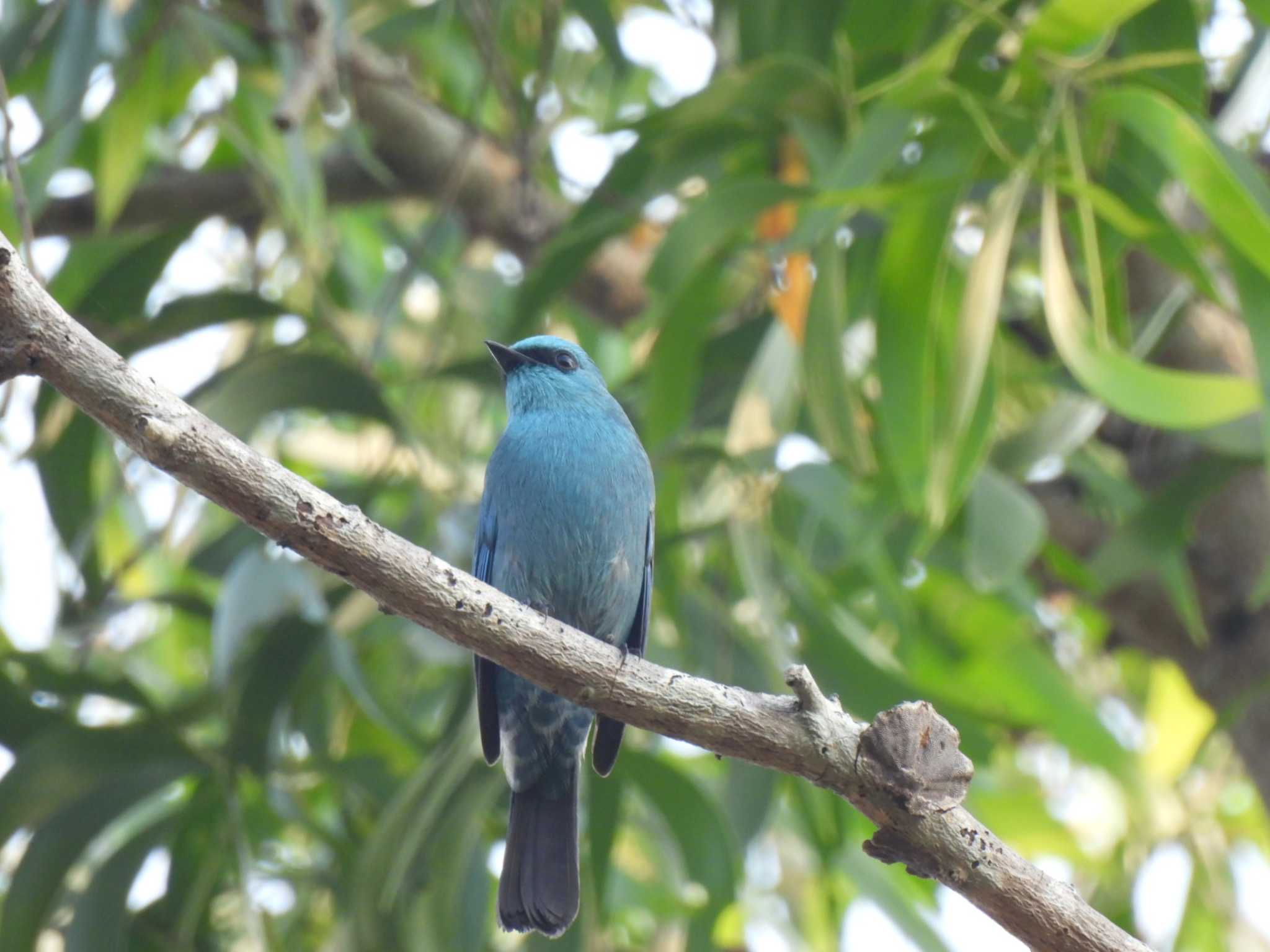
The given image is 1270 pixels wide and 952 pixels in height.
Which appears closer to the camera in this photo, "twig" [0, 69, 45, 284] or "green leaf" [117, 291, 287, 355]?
"twig" [0, 69, 45, 284]

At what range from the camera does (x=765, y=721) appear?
2096 mm

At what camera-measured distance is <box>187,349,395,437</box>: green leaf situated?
3646 mm

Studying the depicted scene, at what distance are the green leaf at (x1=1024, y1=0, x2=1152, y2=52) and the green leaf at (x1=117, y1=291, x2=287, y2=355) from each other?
7.24ft

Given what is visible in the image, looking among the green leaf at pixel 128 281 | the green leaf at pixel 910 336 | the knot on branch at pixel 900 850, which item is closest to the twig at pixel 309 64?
the green leaf at pixel 128 281

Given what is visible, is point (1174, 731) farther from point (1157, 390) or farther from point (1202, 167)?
point (1202, 167)

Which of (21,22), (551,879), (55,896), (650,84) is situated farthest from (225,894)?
(650,84)

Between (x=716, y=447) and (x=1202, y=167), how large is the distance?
142 centimetres

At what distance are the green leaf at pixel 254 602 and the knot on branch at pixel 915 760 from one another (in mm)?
1819

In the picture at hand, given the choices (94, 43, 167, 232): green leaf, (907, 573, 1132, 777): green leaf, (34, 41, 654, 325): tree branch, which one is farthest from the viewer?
(34, 41, 654, 325): tree branch

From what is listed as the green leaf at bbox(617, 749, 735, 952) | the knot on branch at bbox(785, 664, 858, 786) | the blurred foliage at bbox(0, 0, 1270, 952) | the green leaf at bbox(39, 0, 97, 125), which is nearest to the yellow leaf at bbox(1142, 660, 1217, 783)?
the blurred foliage at bbox(0, 0, 1270, 952)

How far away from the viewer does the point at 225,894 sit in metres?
4.09

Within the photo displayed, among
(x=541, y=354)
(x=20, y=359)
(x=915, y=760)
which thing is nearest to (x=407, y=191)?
(x=541, y=354)

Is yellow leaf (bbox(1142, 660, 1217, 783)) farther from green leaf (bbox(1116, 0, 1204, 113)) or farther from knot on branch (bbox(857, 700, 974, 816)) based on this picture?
knot on branch (bbox(857, 700, 974, 816))

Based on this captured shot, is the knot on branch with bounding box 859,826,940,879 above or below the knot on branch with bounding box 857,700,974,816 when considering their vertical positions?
below
